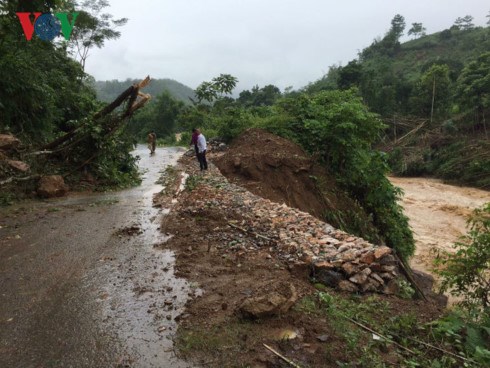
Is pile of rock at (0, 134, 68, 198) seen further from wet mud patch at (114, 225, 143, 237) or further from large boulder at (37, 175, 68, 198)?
wet mud patch at (114, 225, 143, 237)

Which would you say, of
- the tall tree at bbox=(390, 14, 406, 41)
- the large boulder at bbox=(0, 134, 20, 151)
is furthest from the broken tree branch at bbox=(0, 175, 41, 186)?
the tall tree at bbox=(390, 14, 406, 41)

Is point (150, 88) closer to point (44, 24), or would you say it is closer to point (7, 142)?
point (44, 24)

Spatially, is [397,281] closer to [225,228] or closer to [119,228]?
[225,228]

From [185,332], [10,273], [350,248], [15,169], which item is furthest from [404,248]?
[15,169]

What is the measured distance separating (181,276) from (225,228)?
175 cm

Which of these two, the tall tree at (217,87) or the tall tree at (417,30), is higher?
the tall tree at (417,30)

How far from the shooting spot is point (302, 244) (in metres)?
5.05

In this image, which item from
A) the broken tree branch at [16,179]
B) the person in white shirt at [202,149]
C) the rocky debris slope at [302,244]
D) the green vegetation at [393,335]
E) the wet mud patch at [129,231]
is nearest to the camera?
the green vegetation at [393,335]

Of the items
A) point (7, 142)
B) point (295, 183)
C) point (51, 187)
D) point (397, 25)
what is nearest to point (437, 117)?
point (295, 183)

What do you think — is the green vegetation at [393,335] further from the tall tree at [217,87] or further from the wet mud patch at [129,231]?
the tall tree at [217,87]

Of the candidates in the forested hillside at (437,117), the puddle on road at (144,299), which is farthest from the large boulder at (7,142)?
the forested hillside at (437,117)

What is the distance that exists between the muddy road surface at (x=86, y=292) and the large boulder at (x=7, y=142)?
281 cm

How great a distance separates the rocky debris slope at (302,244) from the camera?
14.1 ft

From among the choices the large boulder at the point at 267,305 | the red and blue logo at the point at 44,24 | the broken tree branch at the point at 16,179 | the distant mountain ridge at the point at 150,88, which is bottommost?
the large boulder at the point at 267,305
